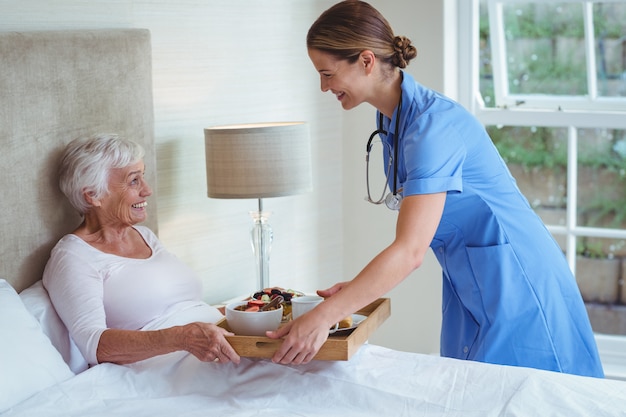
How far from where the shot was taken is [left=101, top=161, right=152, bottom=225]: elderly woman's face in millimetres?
2355

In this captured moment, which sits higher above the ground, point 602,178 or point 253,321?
point 602,178

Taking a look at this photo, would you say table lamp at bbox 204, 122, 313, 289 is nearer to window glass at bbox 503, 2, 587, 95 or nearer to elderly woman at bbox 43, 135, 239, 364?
elderly woman at bbox 43, 135, 239, 364

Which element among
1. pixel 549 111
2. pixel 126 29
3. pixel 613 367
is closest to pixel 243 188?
pixel 126 29

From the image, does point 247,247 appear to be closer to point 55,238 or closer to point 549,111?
point 55,238

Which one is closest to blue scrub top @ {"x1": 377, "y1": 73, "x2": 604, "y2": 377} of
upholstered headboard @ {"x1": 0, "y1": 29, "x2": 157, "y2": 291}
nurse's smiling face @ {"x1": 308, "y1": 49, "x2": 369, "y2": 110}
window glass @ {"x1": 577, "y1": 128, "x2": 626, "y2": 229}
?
nurse's smiling face @ {"x1": 308, "y1": 49, "x2": 369, "y2": 110}

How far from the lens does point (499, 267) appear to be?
6.89ft

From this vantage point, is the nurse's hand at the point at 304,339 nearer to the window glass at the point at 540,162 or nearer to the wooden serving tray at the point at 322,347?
the wooden serving tray at the point at 322,347

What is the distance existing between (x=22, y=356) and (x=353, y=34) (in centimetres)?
103

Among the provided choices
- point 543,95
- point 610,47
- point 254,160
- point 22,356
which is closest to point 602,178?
point 543,95

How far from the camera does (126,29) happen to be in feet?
8.22

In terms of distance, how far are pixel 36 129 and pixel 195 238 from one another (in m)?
0.87

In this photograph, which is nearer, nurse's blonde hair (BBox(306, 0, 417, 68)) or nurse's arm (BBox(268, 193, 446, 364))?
nurse's arm (BBox(268, 193, 446, 364))

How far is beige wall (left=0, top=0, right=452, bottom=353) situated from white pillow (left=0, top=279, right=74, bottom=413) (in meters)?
0.74

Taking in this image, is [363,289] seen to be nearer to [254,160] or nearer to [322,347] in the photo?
[322,347]
